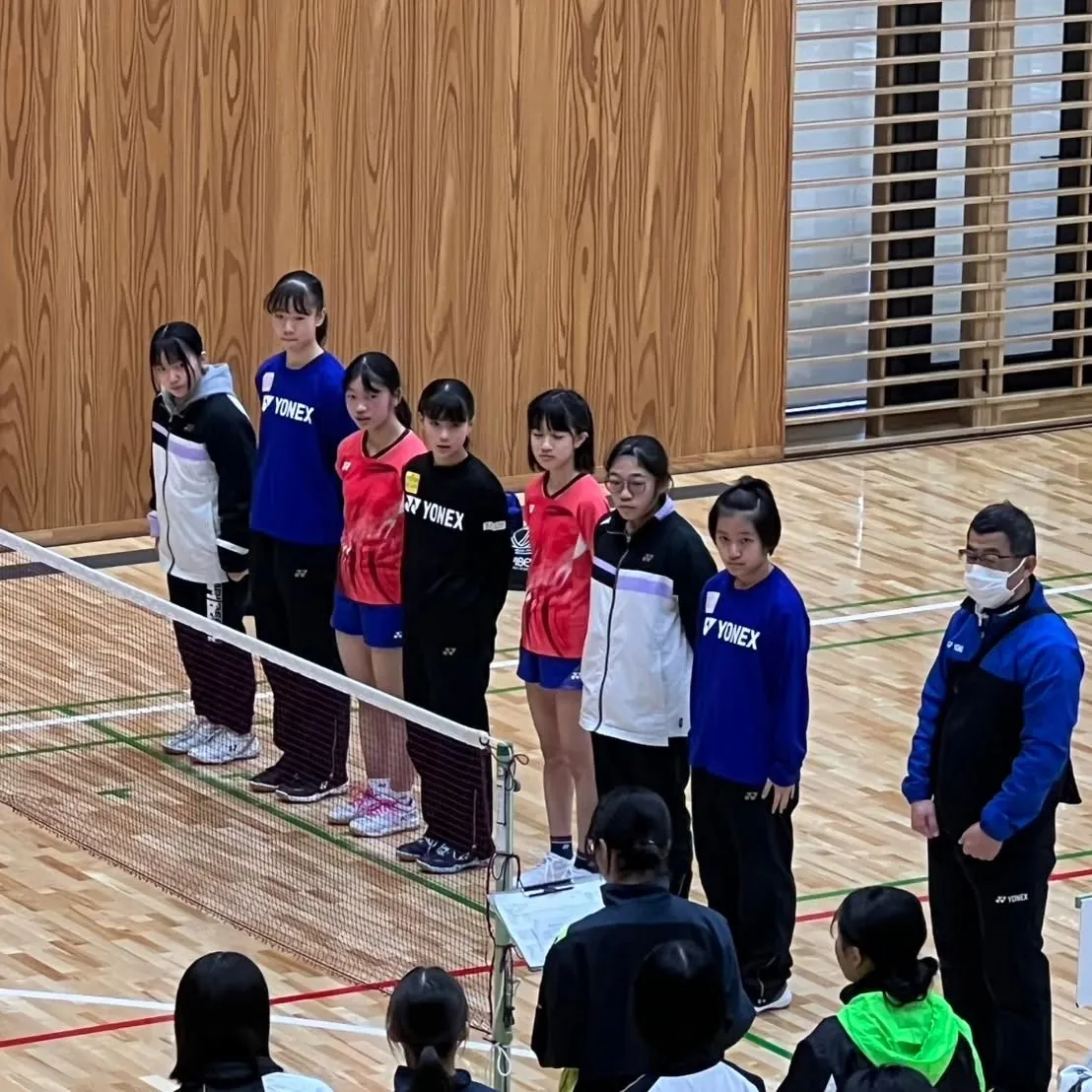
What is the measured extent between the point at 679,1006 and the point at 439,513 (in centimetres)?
419

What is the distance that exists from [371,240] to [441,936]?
6.32m

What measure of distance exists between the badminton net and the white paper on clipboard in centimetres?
87

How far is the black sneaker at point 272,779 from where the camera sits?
9.51 m

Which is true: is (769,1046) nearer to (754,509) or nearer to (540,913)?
(754,509)

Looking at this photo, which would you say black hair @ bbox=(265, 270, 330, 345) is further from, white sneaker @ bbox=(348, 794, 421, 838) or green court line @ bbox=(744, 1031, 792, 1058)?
green court line @ bbox=(744, 1031, 792, 1058)

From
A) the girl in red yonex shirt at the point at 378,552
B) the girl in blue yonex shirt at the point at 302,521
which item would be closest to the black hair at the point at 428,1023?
the girl in red yonex shirt at the point at 378,552

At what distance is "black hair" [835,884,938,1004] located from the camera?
5.13 metres

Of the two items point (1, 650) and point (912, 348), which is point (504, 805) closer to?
point (1, 650)

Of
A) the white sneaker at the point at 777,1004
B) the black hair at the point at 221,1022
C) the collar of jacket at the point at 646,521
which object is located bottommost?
the white sneaker at the point at 777,1004

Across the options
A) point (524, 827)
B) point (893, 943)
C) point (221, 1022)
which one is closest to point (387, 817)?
point (524, 827)

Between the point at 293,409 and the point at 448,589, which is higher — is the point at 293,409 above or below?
above

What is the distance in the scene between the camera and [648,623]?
7.93 metres

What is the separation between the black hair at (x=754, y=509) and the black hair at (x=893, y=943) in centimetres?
238

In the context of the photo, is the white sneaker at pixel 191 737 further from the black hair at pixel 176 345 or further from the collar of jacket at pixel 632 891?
the collar of jacket at pixel 632 891
